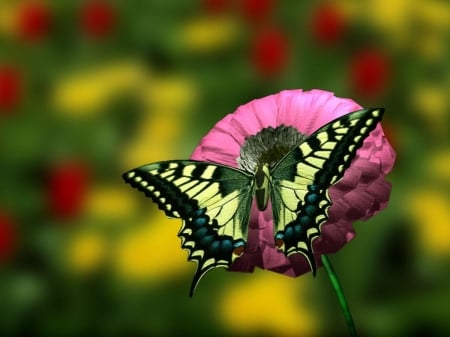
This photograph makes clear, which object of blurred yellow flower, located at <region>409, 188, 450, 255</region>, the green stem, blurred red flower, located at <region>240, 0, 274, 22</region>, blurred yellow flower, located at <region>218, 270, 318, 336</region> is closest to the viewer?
the green stem

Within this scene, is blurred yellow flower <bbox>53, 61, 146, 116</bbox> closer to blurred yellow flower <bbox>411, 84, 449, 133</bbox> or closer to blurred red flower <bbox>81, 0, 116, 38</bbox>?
blurred red flower <bbox>81, 0, 116, 38</bbox>

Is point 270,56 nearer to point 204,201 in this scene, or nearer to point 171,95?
point 171,95

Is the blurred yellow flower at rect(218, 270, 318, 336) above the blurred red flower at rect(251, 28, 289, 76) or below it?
below

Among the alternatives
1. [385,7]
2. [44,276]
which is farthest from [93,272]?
[385,7]

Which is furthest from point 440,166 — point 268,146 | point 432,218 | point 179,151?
point 268,146

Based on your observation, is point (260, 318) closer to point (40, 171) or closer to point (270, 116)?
point (40, 171)

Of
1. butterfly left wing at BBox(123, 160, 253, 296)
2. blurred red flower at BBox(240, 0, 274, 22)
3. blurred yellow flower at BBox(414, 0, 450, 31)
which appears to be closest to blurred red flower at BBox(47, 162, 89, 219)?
blurred red flower at BBox(240, 0, 274, 22)

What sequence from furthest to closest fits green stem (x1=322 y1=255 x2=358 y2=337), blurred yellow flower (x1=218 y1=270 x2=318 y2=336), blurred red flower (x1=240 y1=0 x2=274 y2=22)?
blurred red flower (x1=240 y1=0 x2=274 y2=22), blurred yellow flower (x1=218 y1=270 x2=318 y2=336), green stem (x1=322 y1=255 x2=358 y2=337)

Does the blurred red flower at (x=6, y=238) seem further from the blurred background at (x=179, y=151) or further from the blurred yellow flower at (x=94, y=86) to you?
the blurred yellow flower at (x=94, y=86)
